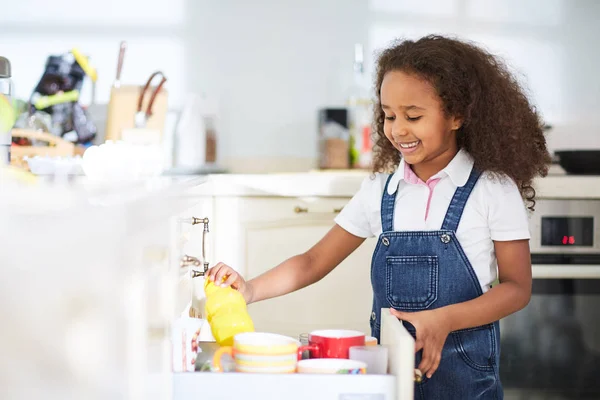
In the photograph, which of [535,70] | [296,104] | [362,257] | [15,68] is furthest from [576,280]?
[15,68]

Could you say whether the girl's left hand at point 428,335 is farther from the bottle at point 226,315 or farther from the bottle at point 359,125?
the bottle at point 359,125

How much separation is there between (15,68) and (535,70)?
163cm

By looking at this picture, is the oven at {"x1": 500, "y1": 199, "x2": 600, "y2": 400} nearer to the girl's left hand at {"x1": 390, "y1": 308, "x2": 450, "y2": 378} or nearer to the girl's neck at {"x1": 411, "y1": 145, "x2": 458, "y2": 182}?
the girl's neck at {"x1": 411, "y1": 145, "x2": 458, "y2": 182}

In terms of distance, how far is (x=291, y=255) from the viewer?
224 centimetres

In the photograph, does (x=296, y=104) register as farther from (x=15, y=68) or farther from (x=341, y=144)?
(x=15, y=68)

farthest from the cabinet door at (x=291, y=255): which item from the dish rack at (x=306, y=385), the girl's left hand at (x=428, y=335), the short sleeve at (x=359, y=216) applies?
the dish rack at (x=306, y=385)

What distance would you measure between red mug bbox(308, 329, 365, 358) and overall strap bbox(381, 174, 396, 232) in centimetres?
42

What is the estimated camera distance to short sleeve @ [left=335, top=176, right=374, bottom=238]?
5.26ft

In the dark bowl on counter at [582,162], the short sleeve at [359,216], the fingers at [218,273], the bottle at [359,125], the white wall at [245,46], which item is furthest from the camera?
the white wall at [245,46]

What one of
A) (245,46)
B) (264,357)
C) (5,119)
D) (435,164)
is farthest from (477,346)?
(245,46)

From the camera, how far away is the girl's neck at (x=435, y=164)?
5.00 feet

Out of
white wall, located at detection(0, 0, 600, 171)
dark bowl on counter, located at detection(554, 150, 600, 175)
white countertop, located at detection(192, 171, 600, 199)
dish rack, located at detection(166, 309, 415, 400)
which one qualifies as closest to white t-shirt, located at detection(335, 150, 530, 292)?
dish rack, located at detection(166, 309, 415, 400)

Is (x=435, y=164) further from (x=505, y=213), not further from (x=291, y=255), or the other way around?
(x=291, y=255)

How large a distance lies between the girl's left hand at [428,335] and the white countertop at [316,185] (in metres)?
0.96
